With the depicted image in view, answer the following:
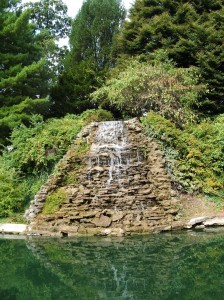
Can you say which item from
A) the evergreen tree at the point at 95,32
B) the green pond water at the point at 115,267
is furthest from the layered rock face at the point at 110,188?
the evergreen tree at the point at 95,32

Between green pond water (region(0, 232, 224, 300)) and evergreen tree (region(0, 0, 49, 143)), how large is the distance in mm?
6782

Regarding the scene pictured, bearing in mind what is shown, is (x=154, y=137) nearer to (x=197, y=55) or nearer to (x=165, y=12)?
(x=197, y=55)

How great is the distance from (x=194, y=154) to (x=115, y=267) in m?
6.18

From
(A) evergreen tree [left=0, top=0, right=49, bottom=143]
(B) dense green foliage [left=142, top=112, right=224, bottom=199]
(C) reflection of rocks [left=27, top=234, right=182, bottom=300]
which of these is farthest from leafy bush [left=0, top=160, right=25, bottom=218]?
(B) dense green foliage [left=142, top=112, right=224, bottom=199]

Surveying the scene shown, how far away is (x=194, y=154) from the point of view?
39.0ft

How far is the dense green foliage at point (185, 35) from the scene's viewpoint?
14.5m

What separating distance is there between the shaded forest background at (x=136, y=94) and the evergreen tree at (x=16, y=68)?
0.04 meters

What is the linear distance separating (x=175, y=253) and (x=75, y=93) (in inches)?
443

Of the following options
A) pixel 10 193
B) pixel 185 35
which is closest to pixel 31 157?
pixel 10 193

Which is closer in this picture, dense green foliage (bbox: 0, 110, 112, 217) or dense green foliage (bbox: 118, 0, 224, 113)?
dense green foliage (bbox: 0, 110, 112, 217)

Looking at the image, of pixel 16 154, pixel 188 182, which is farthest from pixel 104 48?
pixel 188 182

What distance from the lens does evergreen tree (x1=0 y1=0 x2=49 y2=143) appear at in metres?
14.8

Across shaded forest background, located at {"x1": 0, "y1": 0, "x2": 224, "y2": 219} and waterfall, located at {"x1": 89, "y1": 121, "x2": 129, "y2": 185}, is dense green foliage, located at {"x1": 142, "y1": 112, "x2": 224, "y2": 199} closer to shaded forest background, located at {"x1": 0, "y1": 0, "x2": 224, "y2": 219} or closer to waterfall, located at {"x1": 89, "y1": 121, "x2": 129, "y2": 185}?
shaded forest background, located at {"x1": 0, "y1": 0, "x2": 224, "y2": 219}

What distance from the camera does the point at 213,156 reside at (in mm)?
12039
